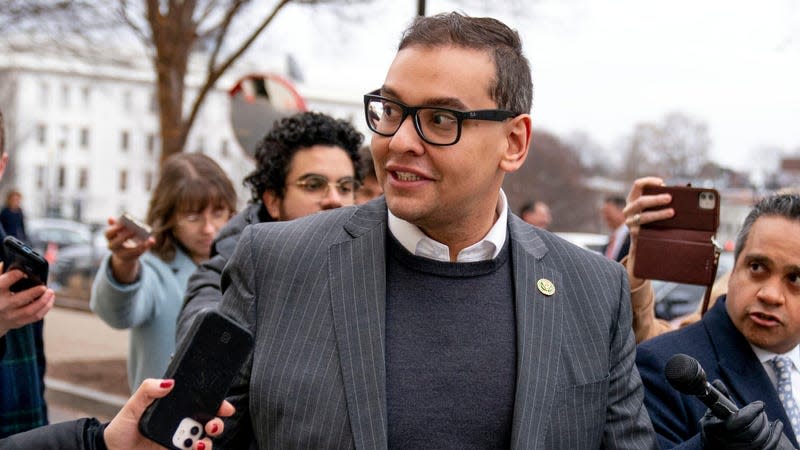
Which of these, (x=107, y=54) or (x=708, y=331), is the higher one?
(x=107, y=54)

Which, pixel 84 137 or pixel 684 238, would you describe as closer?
pixel 684 238

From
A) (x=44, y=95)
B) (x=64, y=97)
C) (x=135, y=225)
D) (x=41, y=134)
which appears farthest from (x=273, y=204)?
(x=41, y=134)

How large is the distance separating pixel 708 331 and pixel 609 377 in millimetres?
807

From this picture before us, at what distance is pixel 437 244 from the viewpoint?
102 inches

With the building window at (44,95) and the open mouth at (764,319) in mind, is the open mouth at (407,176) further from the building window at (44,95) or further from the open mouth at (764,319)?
the building window at (44,95)

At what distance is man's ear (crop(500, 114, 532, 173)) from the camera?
2.62 metres

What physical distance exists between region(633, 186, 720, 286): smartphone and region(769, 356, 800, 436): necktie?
391 millimetres

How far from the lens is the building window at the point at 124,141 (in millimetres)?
88938

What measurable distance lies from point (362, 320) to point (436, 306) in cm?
21

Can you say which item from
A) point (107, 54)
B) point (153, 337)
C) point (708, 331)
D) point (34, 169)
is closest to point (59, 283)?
point (107, 54)

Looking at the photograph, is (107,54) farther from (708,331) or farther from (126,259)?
(708,331)

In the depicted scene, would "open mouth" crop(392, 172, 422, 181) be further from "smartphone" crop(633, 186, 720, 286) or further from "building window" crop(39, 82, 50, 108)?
"building window" crop(39, 82, 50, 108)

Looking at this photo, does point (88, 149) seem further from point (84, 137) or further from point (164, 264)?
point (164, 264)

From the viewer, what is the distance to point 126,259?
13.2 ft
